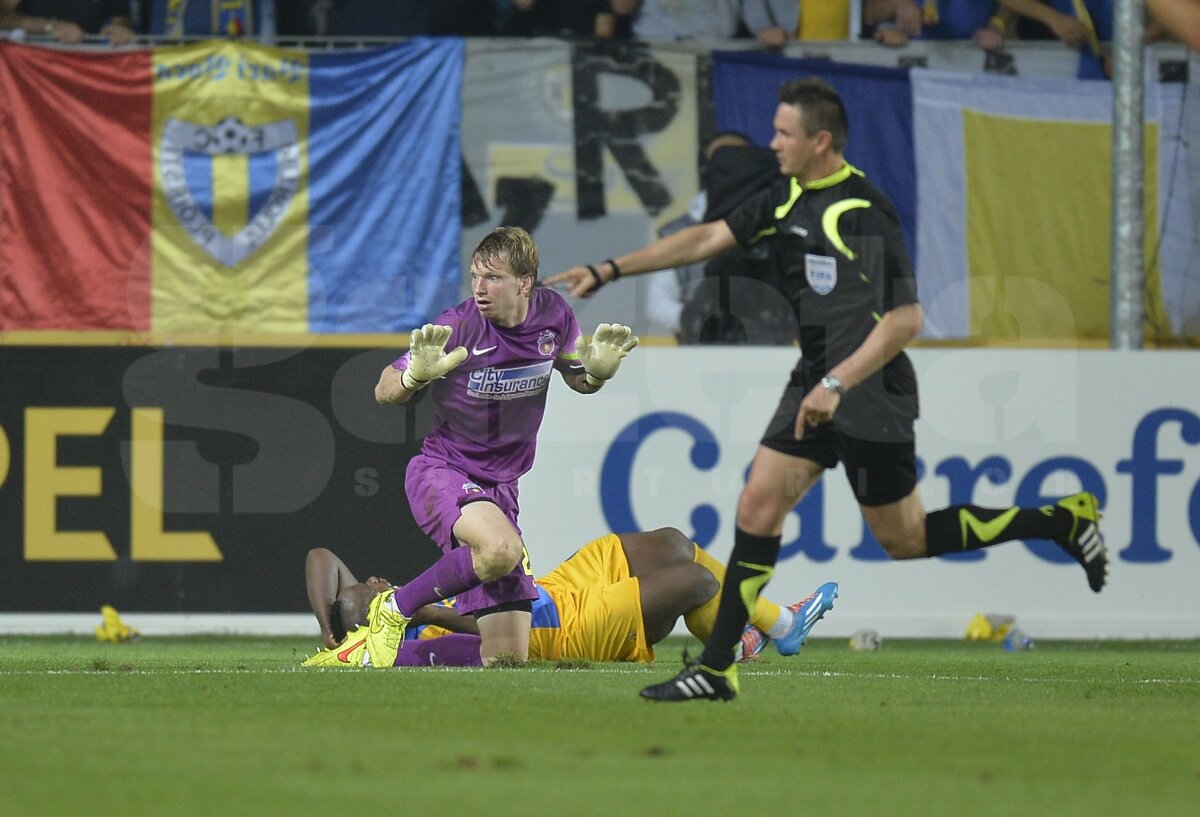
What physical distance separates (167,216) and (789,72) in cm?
467

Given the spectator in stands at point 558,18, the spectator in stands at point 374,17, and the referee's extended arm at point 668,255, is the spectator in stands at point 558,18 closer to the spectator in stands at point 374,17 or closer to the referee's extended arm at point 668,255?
the spectator in stands at point 374,17

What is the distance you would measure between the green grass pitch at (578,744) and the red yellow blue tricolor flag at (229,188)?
5.54 metres

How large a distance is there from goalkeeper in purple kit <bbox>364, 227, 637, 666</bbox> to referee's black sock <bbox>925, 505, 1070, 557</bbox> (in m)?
1.47

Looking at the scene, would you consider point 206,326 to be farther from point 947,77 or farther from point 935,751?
point 935,751

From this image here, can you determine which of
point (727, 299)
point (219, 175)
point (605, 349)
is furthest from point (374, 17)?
point (605, 349)

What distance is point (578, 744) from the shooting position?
499 cm

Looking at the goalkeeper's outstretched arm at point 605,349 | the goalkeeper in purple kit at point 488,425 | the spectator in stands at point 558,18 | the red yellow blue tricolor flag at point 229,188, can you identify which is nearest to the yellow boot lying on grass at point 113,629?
the red yellow blue tricolor flag at point 229,188

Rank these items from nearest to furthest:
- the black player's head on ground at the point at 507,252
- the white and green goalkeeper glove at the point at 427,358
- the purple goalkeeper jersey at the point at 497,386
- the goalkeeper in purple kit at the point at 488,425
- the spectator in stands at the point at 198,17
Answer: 1. the white and green goalkeeper glove at the point at 427,358
2. the goalkeeper in purple kit at the point at 488,425
3. the black player's head on ground at the point at 507,252
4. the purple goalkeeper jersey at the point at 497,386
5. the spectator in stands at the point at 198,17

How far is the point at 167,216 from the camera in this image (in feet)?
42.7

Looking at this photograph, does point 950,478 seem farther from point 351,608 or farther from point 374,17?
point 374,17

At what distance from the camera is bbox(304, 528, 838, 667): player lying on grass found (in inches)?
307

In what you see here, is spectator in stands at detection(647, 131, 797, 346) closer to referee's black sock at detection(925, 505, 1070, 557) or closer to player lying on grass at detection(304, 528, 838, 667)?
player lying on grass at detection(304, 528, 838, 667)

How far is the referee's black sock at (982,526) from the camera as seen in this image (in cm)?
693

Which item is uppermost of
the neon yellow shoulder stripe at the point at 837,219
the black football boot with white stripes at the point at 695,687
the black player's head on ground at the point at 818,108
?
the black player's head on ground at the point at 818,108
